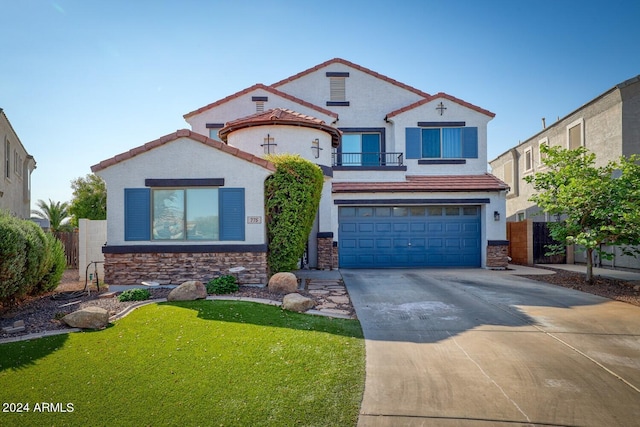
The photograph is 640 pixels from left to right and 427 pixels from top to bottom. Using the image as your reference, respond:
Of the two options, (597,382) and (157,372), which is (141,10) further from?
(597,382)

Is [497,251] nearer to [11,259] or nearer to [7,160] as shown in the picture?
[11,259]

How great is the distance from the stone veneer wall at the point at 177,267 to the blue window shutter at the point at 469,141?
11.7 meters

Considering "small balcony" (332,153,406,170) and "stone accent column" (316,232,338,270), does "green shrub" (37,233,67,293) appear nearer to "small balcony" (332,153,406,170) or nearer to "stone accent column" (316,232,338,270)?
"stone accent column" (316,232,338,270)

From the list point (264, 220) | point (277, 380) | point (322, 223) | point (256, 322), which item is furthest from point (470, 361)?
point (322, 223)

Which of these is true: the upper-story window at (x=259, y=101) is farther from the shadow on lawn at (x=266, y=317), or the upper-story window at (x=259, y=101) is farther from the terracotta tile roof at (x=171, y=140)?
the shadow on lawn at (x=266, y=317)

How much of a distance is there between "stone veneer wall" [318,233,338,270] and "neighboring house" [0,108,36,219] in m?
11.5

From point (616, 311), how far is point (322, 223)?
9687 mm

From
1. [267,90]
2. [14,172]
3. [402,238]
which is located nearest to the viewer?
[402,238]

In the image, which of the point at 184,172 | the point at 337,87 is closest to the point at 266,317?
the point at 184,172

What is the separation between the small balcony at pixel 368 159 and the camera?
18.1m

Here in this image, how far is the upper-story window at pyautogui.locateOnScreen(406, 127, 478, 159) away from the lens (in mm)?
18062

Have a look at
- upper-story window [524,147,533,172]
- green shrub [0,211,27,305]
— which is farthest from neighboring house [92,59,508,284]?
upper-story window [524,147,533,172]

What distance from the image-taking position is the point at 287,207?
430 inches

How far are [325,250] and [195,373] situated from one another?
10795 millimetres
